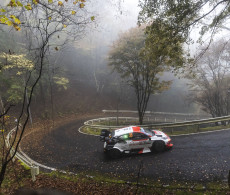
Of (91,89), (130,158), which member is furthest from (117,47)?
(91,89)

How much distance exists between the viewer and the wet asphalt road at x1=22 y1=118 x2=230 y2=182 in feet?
23.0

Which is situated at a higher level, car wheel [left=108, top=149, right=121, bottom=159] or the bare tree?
the bare tree

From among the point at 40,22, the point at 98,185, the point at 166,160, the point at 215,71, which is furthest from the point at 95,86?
the point at 40,22

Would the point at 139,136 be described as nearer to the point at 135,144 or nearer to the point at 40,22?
the point at 135,144

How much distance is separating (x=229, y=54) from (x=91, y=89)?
24921 millimetres

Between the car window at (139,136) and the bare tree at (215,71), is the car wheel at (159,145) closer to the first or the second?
the car window at (139,136)

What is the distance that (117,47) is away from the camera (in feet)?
50.8

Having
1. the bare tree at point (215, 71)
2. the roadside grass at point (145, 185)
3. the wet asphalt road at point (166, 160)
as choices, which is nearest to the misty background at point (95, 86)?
the bare tree at point (215, 71)

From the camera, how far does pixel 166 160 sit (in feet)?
27.2

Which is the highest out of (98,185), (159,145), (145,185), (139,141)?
(139,141)

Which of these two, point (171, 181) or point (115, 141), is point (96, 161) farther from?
point (171, 181)

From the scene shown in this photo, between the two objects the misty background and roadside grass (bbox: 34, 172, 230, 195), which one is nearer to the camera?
roadside grass (bbox: 34, 172, 230, 195)

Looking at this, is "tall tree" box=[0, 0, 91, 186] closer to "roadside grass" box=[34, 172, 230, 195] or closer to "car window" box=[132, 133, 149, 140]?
"roadside grass" box=[34, 172, 230, 195]

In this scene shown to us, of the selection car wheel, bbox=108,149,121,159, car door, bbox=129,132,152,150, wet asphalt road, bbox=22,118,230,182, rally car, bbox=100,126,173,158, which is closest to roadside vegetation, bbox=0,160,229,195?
wet asphalt road, bbox=22,118,230,182
